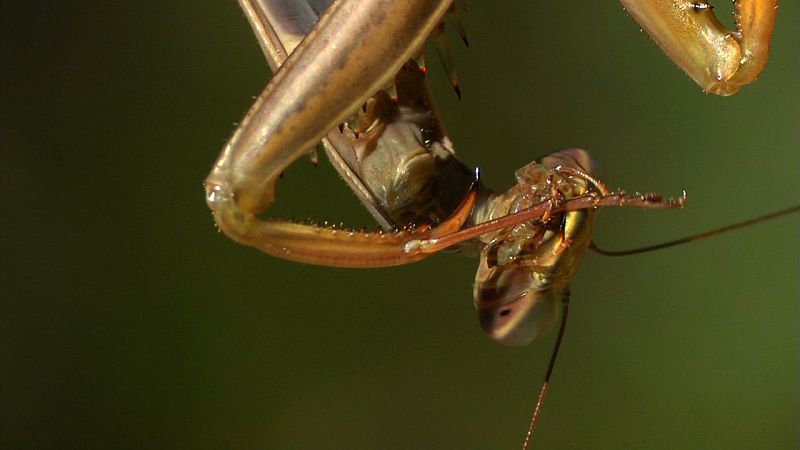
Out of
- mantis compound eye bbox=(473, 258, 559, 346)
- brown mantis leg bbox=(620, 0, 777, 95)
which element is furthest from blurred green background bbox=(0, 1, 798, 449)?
brown mantis leg bbox=(620, 0, 777, 95)

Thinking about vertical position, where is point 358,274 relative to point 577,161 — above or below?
below

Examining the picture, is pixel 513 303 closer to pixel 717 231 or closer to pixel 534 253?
pixel 534 253

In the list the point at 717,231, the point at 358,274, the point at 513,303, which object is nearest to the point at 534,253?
the point at 513,303

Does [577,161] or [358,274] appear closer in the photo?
[577,161]

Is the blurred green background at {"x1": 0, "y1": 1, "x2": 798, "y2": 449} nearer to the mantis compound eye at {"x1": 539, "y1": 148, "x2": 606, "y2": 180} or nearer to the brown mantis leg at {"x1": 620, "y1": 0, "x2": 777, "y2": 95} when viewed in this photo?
the mantis compound eye at {"x1": 539, "y1": 148, "x2": 606, "y2": 180}

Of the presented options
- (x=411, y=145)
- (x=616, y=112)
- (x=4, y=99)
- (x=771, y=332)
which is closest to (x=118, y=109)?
(x=4, y=99)

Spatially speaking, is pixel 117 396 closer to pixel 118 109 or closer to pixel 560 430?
pixel 118 109
